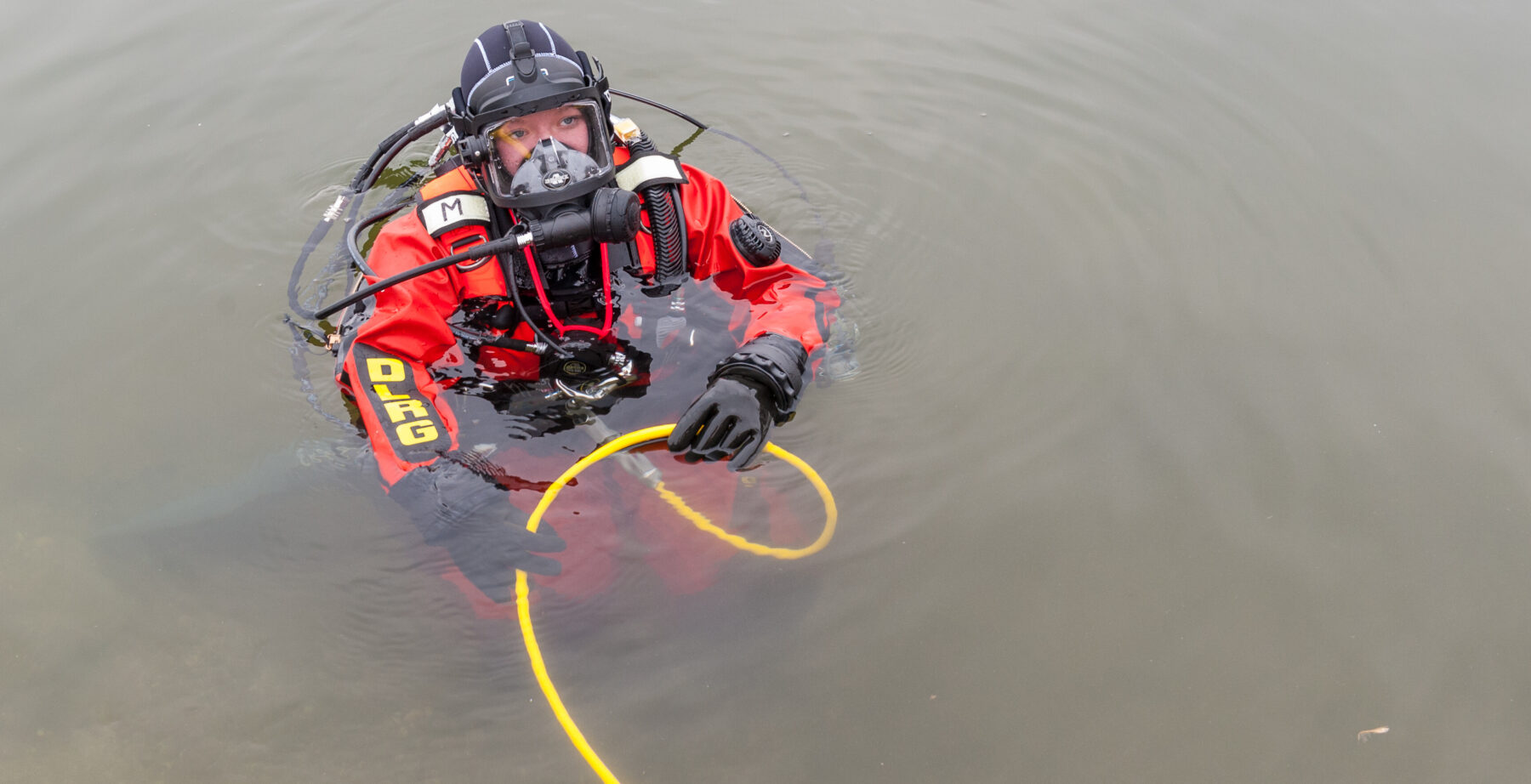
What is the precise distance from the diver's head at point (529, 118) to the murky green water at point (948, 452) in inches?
41.6

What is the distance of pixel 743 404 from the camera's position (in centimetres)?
277

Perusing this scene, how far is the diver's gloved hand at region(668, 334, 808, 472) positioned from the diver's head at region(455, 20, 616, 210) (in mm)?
701

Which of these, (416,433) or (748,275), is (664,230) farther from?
(416,433)

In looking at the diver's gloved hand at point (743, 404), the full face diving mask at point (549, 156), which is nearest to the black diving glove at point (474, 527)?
the diver's gloved hand at point (743, 404)

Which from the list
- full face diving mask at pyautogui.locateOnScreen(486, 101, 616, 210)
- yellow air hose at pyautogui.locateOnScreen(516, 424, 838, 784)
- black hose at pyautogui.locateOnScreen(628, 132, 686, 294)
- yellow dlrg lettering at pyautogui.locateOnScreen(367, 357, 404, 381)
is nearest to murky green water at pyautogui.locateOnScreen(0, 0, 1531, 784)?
yellow air hose at pyautogui.locateOnScreen(516, 424, 838, 784)

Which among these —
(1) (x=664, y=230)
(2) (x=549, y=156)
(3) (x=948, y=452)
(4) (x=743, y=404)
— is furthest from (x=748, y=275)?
(3) (x=948, y=452)

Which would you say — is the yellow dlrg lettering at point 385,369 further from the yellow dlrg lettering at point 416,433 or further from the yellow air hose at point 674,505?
the yellow air hose at point 674,505

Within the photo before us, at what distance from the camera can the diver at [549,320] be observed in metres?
2.72

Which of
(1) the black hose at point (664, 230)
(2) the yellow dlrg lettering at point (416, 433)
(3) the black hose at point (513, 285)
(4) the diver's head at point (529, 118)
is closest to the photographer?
(2) the yellow dlrg lettering at point (416, 433)

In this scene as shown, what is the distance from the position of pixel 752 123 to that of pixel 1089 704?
3491 mm

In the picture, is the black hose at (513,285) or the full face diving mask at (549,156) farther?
the black hose at (513,285)

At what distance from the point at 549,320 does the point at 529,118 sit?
2.07ft

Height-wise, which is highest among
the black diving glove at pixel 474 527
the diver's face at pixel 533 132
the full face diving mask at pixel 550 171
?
the diver's face at pixel 533 132

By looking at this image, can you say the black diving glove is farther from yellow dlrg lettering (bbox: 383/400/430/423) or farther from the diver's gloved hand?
the diver's gloved hand
